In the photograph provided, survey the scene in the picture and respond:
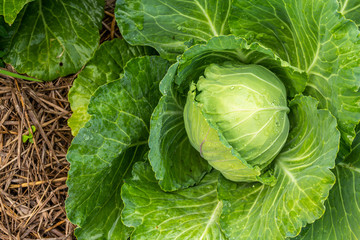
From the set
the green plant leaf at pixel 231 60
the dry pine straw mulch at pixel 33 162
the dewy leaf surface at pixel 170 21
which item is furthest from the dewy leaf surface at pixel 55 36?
the green plant leaf at pixel 231 60

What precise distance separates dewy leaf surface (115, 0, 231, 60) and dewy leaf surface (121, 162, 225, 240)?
67 cm

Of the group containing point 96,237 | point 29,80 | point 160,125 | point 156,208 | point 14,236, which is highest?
point 160,125

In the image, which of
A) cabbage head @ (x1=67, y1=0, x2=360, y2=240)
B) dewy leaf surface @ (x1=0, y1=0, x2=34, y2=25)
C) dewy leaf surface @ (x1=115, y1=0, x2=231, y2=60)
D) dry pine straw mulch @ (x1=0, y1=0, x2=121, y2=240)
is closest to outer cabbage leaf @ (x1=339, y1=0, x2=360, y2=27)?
cabbage head @ (x1=67, y1=0, x2=360, y2=240)

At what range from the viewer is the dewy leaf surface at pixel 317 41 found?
1.59 meters

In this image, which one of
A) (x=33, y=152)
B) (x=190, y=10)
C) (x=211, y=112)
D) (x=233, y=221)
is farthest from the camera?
(x=33, y=152)

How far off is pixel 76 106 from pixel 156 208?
0.78m

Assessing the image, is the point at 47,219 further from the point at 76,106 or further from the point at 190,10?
the point at 190,10

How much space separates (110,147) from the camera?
185 cm

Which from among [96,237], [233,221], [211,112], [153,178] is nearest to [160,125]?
[211,112]

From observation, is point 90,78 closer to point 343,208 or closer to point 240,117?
point 240,117

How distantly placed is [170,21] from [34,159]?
1.21 meters

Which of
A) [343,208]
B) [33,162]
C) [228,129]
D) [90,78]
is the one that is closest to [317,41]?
[228,129]

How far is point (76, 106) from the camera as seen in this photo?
7.43 feet

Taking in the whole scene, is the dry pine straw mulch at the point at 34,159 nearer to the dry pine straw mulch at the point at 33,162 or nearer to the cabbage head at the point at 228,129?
the dry pine straw mulch at the point at 33,162
